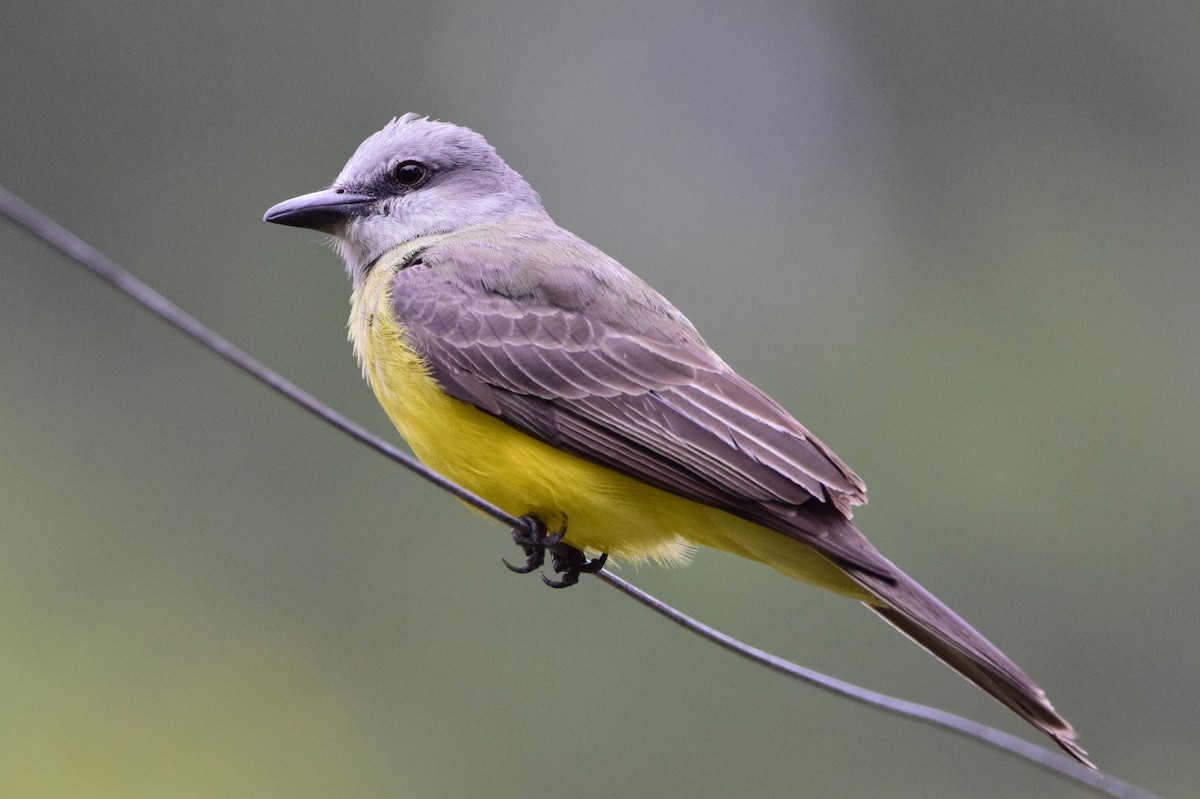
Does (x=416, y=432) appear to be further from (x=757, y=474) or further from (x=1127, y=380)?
(x=1127, y=380)

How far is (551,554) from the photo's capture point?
4590mm

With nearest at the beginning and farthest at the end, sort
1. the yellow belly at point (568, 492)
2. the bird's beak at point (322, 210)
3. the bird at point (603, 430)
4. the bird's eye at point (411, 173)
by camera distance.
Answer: the bird at point (603, 430) < the yellow belly at point (568, 492) < the bird's beak at point (322, 210) < the bird's eye at point (411, 173)

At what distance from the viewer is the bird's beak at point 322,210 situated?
5105mm

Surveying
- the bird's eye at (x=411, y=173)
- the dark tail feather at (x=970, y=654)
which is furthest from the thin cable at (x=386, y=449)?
the bird's eye at (x=411, y=173)

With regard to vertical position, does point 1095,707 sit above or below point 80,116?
below

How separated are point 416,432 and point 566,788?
462cm

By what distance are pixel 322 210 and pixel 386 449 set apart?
8.12 feet

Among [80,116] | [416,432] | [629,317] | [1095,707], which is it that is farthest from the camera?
[80,116]

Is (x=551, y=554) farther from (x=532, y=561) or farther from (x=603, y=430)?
(x=603, y=430)

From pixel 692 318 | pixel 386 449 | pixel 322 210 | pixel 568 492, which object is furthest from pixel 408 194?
pixel 692 318

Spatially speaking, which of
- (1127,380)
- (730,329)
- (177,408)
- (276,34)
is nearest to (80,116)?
(276,34)

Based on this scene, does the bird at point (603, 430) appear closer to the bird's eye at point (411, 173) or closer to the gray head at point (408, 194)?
the gray head at point (408, 194)

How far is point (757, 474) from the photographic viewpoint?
404cm

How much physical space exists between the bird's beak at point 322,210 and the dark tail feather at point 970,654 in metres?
2.31
